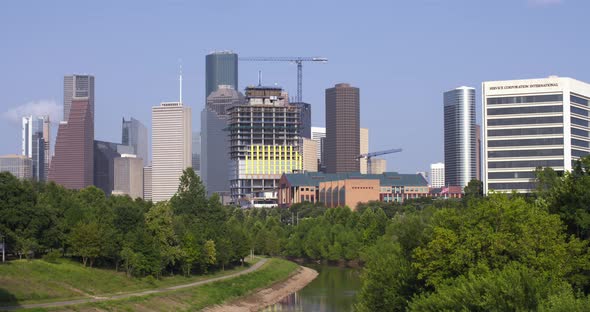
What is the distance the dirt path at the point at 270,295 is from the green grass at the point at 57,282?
10.5 m

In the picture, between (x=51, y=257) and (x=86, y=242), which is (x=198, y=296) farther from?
(x=51, y=257)

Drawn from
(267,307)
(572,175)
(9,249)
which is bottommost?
(267,307)

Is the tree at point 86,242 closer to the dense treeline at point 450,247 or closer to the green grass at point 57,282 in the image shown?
the dense treeline at point 450,247

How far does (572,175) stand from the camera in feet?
282

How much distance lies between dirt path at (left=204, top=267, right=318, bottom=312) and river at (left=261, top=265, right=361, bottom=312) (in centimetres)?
147

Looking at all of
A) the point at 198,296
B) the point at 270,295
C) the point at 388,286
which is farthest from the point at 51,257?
the point at 388,286

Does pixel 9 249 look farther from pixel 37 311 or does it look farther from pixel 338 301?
pixel 338 301

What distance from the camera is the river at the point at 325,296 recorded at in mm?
130812

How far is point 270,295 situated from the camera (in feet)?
495

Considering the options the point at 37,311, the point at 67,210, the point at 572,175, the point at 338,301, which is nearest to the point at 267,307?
the point at 338,301

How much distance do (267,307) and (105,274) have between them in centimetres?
2475

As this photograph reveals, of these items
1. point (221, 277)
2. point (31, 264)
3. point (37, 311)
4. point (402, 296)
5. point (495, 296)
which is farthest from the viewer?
point (221, 277)

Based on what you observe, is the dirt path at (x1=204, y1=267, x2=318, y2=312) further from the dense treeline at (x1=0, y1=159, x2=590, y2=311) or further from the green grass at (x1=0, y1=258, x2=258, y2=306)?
the dense treeline at (x1=0, y1=159, x2=590, y2=311)

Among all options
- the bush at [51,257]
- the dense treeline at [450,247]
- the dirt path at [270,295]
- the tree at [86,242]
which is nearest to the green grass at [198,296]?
the dirt path at [270,295]
